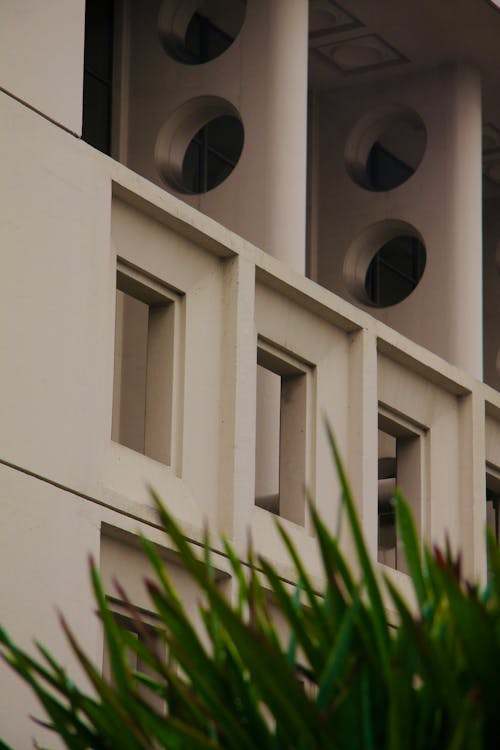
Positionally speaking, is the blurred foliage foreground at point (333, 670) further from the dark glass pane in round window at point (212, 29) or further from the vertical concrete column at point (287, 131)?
the dark glass pane in round window at point (212, 29)

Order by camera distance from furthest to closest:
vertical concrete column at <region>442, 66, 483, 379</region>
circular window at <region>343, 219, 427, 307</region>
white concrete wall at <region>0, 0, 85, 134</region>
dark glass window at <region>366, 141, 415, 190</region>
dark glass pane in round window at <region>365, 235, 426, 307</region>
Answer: dark glass window at <region>366, 141, 415, 190</region>, dark glass pane in round window at <region>365, 235, 426, 307</region>, circular window at <region>343, 219, 427, 307</region>, vertical concrete column at <region>442, 66, 483, 379</region>, white concrete wall at <region>0, 0, 85, 134</region>

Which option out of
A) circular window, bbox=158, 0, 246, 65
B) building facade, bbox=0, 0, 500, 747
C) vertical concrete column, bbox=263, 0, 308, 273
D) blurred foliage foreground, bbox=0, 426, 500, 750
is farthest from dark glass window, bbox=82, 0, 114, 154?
blurred foliage foreground, bbox=0, 426, 500, 750

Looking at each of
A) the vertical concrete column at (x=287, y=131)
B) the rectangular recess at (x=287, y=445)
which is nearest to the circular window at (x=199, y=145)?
the vertical concrete column at (x=287, y=131)

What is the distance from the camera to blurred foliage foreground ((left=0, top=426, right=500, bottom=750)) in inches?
240

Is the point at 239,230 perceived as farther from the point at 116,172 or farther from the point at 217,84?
the point at 116,172

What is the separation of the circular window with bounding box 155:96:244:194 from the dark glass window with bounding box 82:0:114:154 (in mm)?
886

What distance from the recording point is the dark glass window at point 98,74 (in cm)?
2008

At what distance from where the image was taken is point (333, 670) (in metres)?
6.20

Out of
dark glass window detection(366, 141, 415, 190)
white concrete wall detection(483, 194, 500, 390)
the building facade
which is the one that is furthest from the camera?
white concrete wall detection(483, 194, 500, 390)

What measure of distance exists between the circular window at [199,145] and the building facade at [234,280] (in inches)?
1.1

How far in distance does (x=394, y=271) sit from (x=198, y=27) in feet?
14.2

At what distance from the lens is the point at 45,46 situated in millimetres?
13094

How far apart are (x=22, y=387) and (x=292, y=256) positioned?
565 cm

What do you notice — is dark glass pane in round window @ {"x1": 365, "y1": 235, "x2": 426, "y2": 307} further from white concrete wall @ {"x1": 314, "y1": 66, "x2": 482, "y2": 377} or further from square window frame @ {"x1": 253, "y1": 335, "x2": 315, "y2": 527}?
square window frame @ {"x1": 253, "y1": 335, "x2": 315, "y2": 527}
